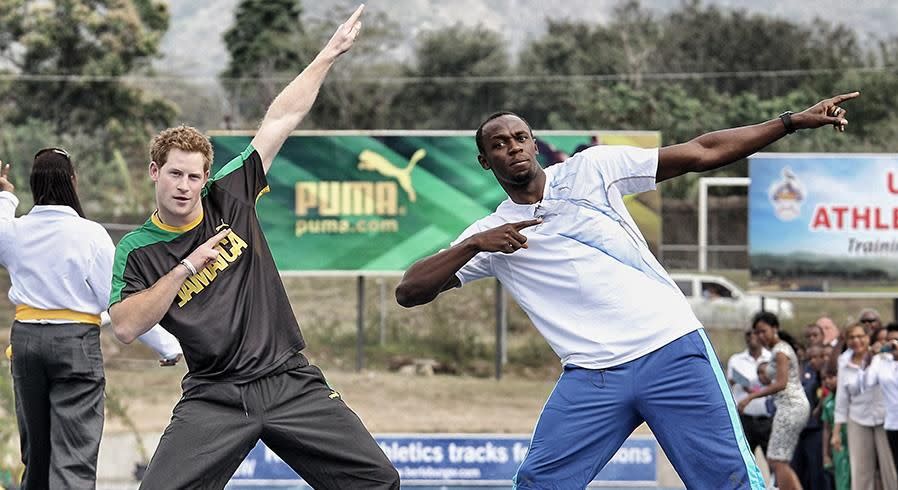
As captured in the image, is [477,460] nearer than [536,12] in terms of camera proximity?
Yes

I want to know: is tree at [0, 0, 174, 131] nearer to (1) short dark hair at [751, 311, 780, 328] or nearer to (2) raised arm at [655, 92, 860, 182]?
(1) short dark hair at [751, 311, 780, 328]

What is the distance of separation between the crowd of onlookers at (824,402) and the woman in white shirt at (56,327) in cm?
724

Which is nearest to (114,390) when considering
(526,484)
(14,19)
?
(14,19)

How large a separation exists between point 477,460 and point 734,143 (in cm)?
1269

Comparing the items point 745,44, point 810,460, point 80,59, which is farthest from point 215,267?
point 745,44

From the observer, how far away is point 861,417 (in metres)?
13.5

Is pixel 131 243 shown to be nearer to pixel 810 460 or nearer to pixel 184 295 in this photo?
pixel 184 295

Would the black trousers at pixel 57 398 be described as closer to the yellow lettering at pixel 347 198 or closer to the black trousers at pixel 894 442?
the black trousers at pixel 894 442

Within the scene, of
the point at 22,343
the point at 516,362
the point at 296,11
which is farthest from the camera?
the point at 296,11

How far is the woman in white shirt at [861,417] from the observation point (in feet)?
43.9

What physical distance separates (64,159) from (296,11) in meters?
42.0

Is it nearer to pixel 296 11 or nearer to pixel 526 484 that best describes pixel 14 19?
pixel 296 11

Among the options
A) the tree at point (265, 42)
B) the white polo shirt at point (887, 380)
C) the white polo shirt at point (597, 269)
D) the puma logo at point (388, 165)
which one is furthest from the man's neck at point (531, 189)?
the tree at point (265, 42)

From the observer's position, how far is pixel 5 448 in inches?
777
